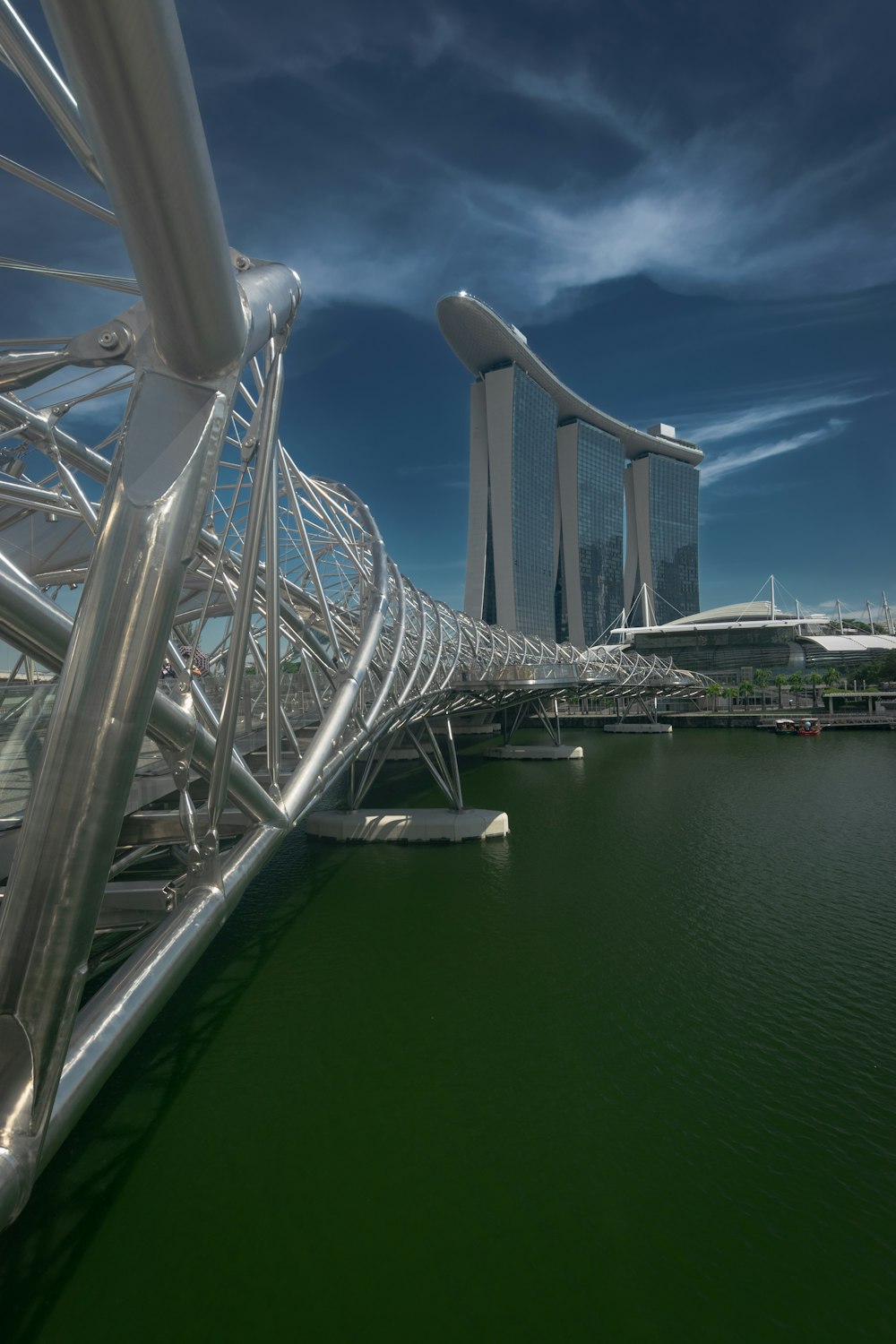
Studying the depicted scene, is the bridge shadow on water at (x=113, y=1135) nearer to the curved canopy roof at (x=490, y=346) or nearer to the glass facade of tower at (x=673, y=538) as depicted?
the curved canopy roof at (x=490, y=346)

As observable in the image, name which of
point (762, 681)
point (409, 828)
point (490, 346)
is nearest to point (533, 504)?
point (490, 346)

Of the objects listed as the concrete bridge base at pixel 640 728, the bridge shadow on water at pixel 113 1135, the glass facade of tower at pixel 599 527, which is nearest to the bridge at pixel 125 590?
the bridge shadow on water at pixel 113 1135

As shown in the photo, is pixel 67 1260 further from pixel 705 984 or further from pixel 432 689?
pixel 432 689

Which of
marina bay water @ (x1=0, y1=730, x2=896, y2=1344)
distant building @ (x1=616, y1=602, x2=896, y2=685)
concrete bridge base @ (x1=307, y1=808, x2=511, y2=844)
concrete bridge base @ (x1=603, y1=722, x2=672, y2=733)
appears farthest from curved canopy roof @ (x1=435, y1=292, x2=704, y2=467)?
marina bay water @ (x1=0, y1=730, x2=896, y2=1344)

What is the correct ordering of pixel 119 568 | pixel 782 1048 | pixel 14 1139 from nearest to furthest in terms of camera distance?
1. pixel 119 568
2. pixel 14 1139
3. pixel 782 1048

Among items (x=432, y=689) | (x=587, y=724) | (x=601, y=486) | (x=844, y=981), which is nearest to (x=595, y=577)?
(x=601, y=486)

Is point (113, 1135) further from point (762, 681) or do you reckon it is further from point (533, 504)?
point (533, 504)
